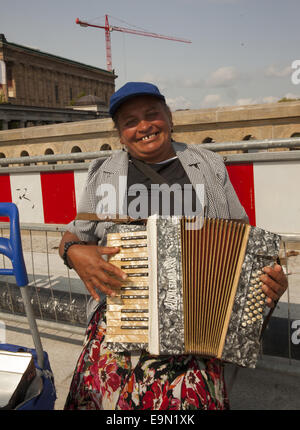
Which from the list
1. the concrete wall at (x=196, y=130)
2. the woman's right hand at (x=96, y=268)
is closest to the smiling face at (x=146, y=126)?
the woman's right hand at (x=96, y=268)

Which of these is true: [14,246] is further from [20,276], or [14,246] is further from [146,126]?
[146,126]

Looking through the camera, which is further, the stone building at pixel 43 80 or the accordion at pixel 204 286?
the stone building at pixel 43 80

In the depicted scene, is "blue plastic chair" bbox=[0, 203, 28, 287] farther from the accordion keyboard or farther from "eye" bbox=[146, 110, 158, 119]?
"eye" bbox=[146, 110, 158, 119]

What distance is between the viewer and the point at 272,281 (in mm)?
1710

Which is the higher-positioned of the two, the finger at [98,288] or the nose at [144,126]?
the nose at [144,126]

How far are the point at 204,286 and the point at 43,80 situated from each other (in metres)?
85.4

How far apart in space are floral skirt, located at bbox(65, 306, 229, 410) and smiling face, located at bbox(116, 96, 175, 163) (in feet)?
3.24

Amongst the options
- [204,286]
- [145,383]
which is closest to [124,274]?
[204,286]

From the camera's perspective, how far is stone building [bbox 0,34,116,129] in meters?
69.8

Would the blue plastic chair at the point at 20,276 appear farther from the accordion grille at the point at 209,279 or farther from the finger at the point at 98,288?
the accordion grille at the point at 209,279

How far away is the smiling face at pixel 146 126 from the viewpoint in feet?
7.16

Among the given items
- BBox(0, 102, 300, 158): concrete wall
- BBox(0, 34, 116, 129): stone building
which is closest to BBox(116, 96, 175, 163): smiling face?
BBox(0, 102, 300, 158): concrete wall

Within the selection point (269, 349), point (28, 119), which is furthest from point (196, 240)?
point (28, 119)

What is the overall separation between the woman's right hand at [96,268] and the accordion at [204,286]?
122 mm
